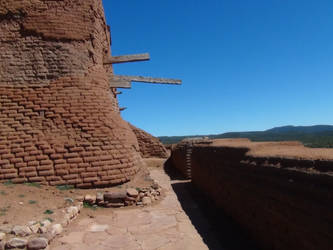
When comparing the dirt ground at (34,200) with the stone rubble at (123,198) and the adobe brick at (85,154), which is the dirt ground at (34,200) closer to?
the stone rubble at (123,198)

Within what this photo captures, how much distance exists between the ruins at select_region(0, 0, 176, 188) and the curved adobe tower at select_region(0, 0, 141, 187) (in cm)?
2

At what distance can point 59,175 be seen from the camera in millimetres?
5773

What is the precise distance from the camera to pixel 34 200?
16.6 feet

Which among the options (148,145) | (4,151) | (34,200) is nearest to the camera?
(34,200)

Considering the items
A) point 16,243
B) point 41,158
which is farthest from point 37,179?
point 16,243

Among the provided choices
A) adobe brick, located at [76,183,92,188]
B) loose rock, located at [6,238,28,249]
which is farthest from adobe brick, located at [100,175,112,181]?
loose rock, located at [6,238,28,249]

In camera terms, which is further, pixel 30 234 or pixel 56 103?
pixel 56 103

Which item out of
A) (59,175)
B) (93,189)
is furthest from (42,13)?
(93,189)

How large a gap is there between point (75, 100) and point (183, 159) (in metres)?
6.25

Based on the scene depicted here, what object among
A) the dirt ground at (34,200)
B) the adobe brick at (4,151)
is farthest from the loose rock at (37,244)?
the adobe brick at (4,151)

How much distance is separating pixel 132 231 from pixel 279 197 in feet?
8.16

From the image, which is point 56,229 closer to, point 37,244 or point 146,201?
point 37,244

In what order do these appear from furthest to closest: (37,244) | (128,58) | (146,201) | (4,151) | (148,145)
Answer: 1. (148,145)
2. (128,58)
3. (146,201)
4. (4,151)
5. (37,244)

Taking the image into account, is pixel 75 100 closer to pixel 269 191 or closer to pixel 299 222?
pixel 269 191
